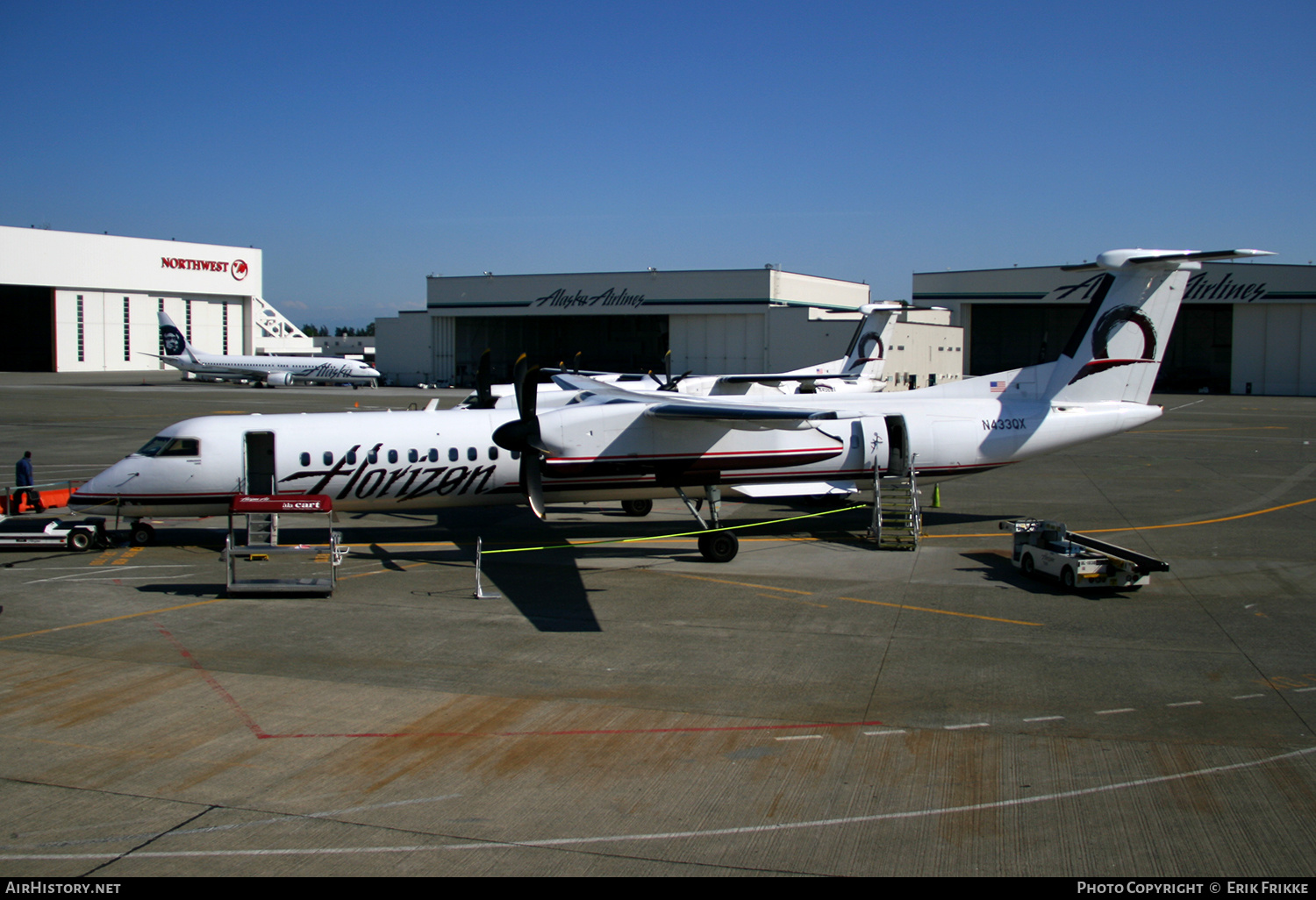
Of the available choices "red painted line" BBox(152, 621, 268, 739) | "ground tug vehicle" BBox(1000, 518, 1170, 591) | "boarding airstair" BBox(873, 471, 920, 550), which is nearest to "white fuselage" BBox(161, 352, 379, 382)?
"boarding airstair" BBox(873, 471, 920, 550)

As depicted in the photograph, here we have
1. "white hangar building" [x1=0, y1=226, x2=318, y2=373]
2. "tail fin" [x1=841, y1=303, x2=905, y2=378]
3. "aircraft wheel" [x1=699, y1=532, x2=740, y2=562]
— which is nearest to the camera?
"aircraft wheel" [x1=699, y1=532, x2=740, y2=562]

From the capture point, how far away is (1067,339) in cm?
9112

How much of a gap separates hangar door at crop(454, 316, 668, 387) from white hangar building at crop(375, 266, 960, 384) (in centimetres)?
11

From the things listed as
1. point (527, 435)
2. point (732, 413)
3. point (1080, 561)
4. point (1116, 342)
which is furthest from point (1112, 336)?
point (527, 435)

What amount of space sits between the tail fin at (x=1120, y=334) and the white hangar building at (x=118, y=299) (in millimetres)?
104416

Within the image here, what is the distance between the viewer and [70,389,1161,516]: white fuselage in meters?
19.8

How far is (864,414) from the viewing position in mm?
21953

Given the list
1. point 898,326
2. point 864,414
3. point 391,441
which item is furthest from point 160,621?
point 898,326

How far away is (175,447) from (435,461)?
567 centimetres

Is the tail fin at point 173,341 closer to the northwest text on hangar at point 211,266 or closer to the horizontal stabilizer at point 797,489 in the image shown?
the northwest text on hangar at point 211,266

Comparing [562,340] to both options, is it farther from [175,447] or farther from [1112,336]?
[175,447]

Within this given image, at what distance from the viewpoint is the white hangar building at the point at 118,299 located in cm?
9638

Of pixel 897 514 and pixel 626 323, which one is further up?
pixel 626 323

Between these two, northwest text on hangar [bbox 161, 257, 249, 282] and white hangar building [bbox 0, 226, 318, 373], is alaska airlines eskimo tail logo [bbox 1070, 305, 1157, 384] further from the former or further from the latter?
northwest text on hangar [bbox 161, 257, 249, 282]
